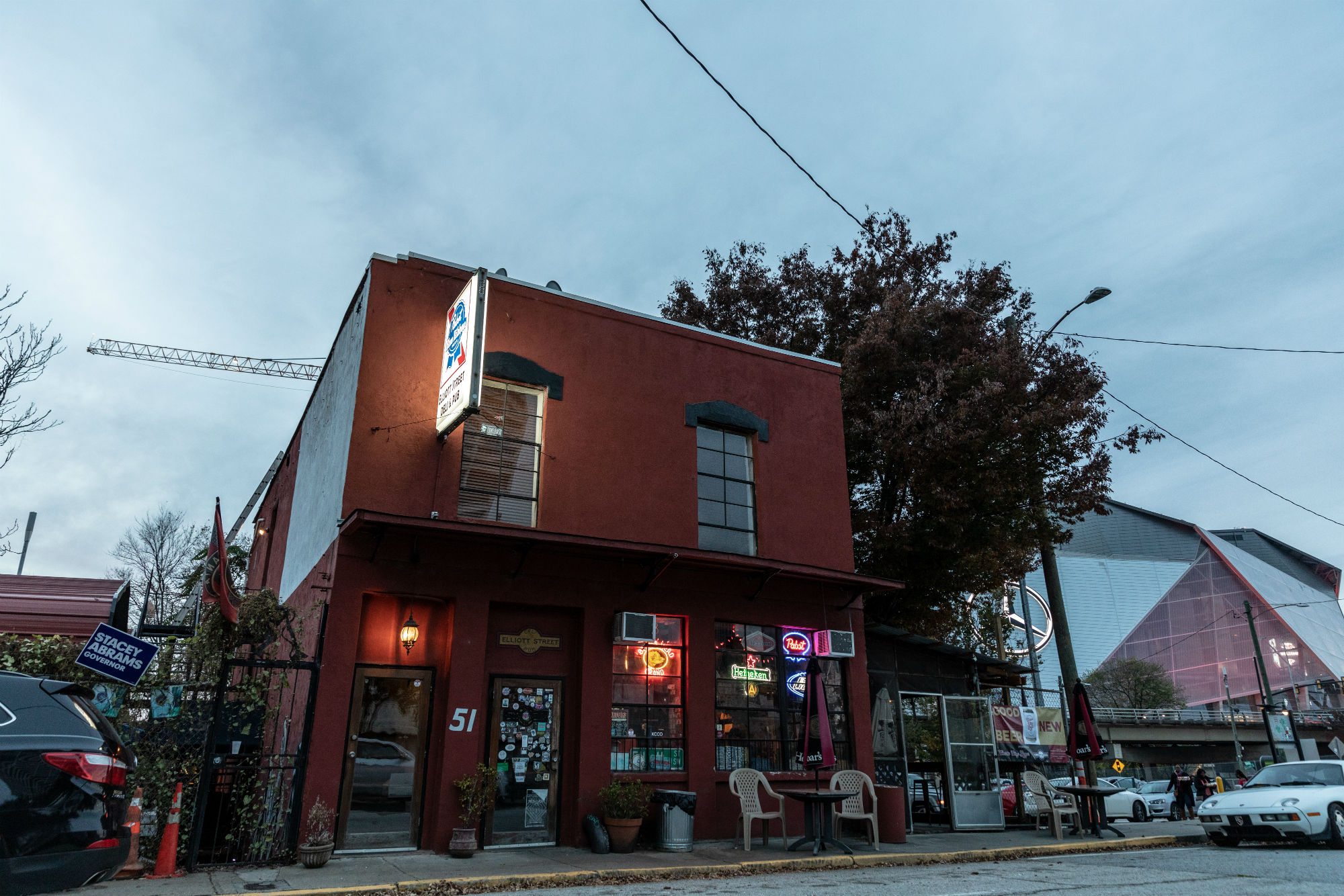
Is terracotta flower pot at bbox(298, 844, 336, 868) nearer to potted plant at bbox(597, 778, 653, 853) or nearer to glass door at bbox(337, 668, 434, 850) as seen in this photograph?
glass door at bbox(337, 668, 434, 850)

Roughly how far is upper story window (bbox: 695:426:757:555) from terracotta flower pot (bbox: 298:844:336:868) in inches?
271

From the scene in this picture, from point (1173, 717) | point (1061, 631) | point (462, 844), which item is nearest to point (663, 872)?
point (462, 844)

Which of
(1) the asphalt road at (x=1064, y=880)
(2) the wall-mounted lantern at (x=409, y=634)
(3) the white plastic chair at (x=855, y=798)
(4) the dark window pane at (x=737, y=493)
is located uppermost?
(4) the dark window pane at (x=737, y=493)

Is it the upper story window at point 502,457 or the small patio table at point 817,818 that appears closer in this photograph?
the small patio table at point 817,818

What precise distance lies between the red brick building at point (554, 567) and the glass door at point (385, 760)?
26mm

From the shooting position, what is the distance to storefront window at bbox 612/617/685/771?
472 inches

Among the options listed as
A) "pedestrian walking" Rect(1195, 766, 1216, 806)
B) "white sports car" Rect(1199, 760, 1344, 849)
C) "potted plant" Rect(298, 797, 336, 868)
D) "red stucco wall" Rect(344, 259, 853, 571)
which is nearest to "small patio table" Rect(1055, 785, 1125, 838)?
"white sports car" Rect(1199, 760, 1344, 849)

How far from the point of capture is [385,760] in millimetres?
10781

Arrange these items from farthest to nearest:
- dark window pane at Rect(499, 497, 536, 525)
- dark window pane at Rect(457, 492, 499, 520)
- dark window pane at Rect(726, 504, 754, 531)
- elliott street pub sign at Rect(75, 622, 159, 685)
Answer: dark window pane at Rect(726, 504, 754, 531)
dark window pane at Rect(499, 497, 536, 525)
dark window pane at Rect(457, 492, 499, 520)
elliott street pub sign at Rect(75, 622, 159, 685)

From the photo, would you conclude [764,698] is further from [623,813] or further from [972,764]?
[972,764]

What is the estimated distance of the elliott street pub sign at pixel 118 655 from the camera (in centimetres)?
873

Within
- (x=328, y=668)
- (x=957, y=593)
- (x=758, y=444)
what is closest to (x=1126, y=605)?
(x=957, y=593)

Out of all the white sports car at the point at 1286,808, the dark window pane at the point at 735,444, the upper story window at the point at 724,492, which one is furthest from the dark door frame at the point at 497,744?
the white sports car at the point at 1286,808

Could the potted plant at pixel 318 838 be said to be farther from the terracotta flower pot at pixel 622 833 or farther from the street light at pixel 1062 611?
the street light at pixel 1062 611
